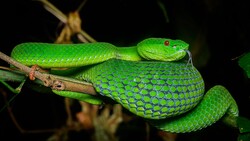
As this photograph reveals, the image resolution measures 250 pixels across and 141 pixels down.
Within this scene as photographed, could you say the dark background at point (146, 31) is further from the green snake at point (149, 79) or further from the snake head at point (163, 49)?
the snake head at point (163, 49)

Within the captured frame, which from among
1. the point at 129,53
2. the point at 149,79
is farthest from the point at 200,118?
the point at 129,53

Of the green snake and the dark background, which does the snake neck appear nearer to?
the green snake

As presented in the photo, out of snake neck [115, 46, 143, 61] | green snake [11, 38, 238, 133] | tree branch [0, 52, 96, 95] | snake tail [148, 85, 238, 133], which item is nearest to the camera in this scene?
tree branch [0, 52, 96, 95]

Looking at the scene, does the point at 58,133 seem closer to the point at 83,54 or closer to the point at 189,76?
the point at 83,54

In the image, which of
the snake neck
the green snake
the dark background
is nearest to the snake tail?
the green snake

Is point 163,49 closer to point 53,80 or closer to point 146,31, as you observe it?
point 53,80

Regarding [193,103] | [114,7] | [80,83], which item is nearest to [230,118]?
[193,103]
